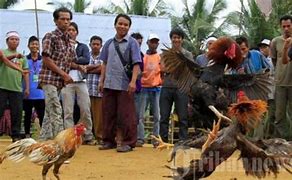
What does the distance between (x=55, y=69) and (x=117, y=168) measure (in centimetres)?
138

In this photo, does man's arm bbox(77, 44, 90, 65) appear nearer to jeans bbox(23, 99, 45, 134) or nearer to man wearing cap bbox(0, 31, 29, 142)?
man wearing cap bbox(0, 31, 29, 142)

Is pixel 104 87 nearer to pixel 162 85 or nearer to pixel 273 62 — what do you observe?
pixel 162 85

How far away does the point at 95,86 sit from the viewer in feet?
32.5

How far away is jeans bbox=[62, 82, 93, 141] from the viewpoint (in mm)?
9031

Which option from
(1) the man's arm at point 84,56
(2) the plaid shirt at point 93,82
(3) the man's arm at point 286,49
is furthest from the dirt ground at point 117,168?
(3) the man's arm at point 286,49

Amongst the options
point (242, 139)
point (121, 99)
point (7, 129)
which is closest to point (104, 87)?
point (121, 99)

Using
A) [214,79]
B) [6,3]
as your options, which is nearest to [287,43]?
[214,79]

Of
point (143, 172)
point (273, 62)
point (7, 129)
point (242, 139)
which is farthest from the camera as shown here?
point (7, 129)

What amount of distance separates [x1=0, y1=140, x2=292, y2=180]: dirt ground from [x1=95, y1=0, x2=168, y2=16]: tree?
23.1 m

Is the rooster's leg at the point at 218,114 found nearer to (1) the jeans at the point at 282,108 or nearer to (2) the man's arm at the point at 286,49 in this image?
(2) the man's arm at the point at 286,49

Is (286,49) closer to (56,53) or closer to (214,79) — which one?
(214,79)

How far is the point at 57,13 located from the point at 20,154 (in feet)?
8.03

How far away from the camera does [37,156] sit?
18.8 feet

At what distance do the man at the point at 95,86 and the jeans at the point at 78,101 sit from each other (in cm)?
41
